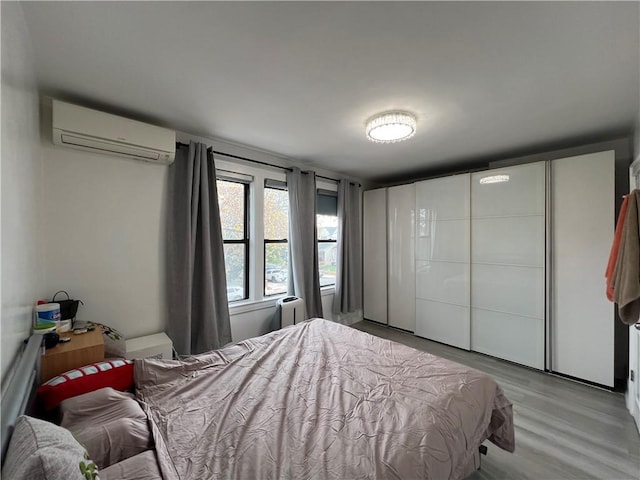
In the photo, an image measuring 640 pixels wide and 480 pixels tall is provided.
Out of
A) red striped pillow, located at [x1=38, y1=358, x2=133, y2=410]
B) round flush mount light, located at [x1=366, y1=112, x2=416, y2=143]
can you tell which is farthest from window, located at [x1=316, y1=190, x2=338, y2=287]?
red striped pillow, located at [x1=38, y1=358, x2=133, y2=410]

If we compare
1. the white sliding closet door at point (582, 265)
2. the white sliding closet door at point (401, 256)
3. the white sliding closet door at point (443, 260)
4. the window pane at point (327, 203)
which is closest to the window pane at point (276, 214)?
the window pane at point (327, 203)

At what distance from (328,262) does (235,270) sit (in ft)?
5.37

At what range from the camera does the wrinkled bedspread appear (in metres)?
1.09

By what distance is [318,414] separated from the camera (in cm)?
138

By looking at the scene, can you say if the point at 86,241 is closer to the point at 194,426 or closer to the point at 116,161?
the point at 116,161

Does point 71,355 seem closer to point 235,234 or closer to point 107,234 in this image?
point 107,234

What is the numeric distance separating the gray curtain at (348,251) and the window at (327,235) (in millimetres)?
140

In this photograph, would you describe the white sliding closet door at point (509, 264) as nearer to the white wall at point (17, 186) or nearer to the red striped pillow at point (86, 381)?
the red striped pillow at point (86, 381)

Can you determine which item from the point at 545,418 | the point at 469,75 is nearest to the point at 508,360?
the point at 545,418

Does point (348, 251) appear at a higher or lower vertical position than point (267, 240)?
lower

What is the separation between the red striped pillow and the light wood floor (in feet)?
7.28

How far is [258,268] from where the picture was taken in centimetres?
326

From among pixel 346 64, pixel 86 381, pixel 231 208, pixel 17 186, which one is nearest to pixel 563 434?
pixel 346 64

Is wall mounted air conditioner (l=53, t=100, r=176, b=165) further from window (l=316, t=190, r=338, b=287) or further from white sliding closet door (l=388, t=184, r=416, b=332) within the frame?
white sliding closet door (l=388, t=184, r=416, b=332)
